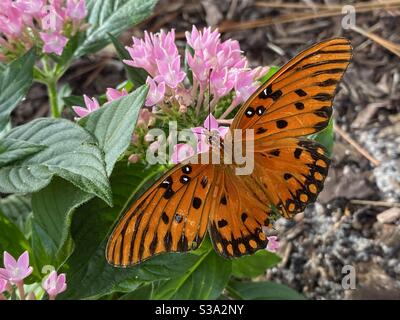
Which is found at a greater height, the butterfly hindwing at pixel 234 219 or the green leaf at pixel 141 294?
the butterfly hindwing at pixel 234 219

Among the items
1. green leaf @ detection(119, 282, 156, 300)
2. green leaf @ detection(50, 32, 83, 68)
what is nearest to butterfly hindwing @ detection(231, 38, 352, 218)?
green leaf @ detection(119, 282, 156, 300)

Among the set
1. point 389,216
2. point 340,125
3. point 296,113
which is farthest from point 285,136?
point 340,125

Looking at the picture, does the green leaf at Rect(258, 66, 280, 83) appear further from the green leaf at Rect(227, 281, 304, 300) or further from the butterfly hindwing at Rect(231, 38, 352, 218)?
the green leaf at Rect(227, 281, 304, 300)

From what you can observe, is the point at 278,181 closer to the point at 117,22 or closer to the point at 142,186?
the point at 142,186

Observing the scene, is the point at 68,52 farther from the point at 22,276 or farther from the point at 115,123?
the point at 22,276

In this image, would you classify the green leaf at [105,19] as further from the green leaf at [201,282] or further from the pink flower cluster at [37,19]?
the green leaf at [201,282]

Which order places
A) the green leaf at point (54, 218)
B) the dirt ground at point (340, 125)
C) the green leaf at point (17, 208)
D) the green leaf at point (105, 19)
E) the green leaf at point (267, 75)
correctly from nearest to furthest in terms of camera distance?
the green leaf at point (54, 218)
the green leaf at point (267, 75)
the green leaf at point (105, 19)
the green leaf at point (17, 208)
the dirt ground at point (340, 125)

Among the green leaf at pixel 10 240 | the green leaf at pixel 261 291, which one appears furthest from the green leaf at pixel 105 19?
the green leaf at pixel 261 291

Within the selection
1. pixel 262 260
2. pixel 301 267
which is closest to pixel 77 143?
pixel 262 260
